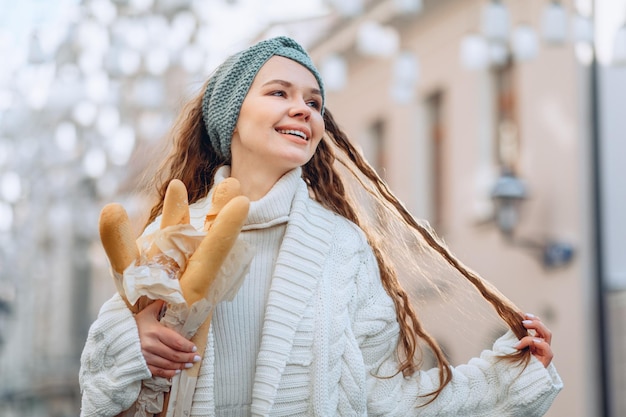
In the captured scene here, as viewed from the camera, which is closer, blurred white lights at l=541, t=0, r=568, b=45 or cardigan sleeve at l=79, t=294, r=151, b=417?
cardigan sleeve at l=79, t=294, r=151, b=417

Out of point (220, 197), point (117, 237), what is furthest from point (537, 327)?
point (117, 237)

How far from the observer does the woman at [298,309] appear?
10.1ft

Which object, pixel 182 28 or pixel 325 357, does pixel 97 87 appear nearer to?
pixel 182 28

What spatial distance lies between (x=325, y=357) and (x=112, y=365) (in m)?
0.50

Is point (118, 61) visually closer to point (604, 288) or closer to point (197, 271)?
point (604, 288)

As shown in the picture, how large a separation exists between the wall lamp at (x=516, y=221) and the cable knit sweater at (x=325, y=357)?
10.8m

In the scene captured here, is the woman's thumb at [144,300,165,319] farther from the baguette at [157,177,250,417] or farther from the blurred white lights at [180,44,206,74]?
the blurred white lights at [180,44,206,74]

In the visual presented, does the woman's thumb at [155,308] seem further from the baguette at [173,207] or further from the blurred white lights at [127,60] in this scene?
the blurred white lights at [127,60]

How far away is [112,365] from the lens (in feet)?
9.70

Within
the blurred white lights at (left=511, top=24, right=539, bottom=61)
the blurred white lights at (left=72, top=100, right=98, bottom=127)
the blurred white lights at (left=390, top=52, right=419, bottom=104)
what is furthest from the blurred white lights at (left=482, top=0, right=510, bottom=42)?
the blurred white lights at (left=72, top=100, right=98, bottom=127)

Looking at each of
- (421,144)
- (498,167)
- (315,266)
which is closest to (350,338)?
(315,266)

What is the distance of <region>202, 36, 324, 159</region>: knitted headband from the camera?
3361mm

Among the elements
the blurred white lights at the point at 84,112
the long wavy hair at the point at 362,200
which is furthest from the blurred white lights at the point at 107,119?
the long wavy hair at the point at 362,200

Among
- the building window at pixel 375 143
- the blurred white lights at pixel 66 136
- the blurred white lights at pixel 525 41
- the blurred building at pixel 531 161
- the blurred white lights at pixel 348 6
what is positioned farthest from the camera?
the building window at pixel 375 143
